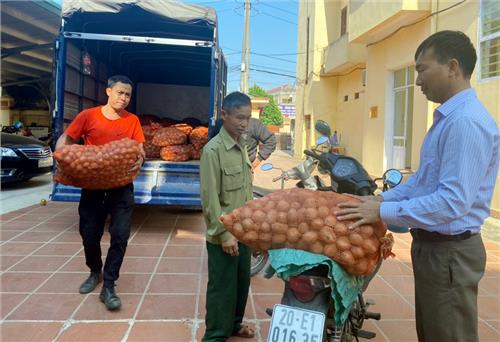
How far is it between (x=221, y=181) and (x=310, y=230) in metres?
0.89

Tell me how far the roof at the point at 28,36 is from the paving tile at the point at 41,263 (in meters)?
7.29

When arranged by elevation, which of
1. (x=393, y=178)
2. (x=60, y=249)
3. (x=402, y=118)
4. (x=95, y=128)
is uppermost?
(x=402, y=118)

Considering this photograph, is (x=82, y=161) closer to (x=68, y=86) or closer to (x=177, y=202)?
(x=177, y=202)

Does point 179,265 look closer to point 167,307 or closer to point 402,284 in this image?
point 167,307

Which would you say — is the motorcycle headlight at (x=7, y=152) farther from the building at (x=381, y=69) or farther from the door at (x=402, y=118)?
the door at (x=402, y=118)

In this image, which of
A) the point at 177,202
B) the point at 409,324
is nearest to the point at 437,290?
the point at 409,324

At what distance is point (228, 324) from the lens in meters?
2.66

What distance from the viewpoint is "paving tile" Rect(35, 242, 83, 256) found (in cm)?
469

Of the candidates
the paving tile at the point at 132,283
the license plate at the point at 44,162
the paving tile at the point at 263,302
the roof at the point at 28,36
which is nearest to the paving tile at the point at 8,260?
the paving tile at the point at 132,283

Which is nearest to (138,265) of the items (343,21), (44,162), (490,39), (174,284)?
(174,284)

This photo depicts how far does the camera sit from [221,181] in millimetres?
2578

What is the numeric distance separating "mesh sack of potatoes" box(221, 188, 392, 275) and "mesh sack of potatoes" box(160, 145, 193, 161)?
4.33 meters

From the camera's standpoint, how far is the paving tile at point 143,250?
476cm

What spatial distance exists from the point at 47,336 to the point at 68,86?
3885mm
